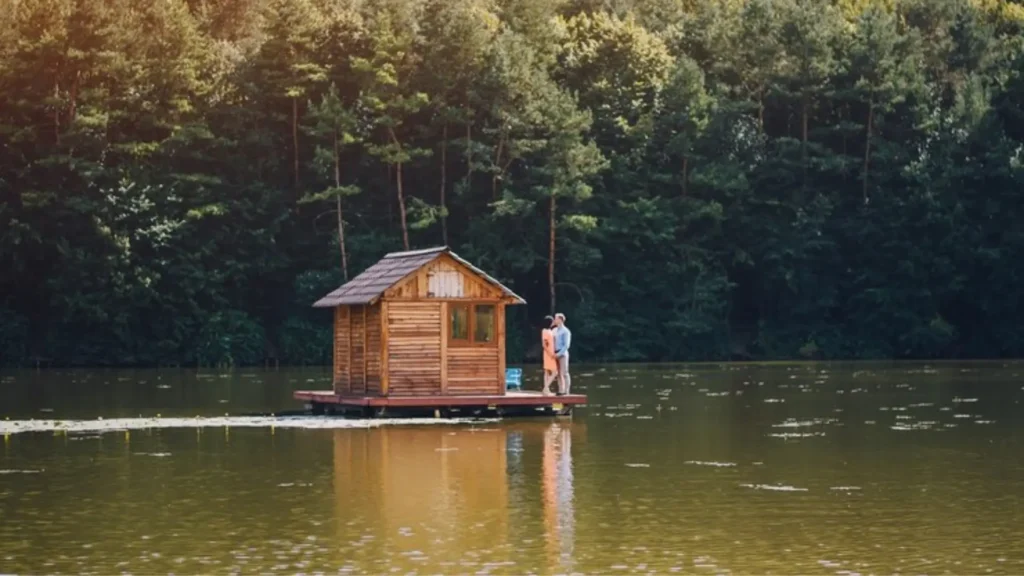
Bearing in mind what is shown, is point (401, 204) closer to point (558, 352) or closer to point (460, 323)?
point (460, 323)

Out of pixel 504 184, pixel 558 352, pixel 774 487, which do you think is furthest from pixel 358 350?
pixel 504 184

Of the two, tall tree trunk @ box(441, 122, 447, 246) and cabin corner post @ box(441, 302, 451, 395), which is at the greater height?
tall tree trunk @ box(441, 122, 447, 246)

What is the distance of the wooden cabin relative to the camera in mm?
49094

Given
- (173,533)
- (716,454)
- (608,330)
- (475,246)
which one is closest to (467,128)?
(475,246)

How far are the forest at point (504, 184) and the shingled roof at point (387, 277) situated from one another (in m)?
37.4

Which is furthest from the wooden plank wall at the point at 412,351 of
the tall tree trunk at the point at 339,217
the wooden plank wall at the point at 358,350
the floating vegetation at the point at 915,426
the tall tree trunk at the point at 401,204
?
the tall tree trunk at the point at 401,204

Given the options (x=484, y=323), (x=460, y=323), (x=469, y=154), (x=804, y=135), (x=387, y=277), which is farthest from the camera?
(x=804, y=135)

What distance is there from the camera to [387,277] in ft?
165

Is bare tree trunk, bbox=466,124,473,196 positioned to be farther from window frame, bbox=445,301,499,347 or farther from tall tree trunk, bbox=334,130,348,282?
window frame, bbox=445,301,499,347

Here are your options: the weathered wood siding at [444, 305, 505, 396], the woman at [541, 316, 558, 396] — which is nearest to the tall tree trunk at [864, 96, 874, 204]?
the woman at [541, 316, 558, 396]

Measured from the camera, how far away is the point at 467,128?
9694 cm

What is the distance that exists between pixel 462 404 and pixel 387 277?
13.7 ft

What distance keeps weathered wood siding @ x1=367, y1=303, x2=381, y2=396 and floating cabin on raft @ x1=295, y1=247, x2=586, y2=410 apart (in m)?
0.03

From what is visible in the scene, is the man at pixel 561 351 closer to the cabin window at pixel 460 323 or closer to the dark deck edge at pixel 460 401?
the dark deck edge at pixel 460 401
